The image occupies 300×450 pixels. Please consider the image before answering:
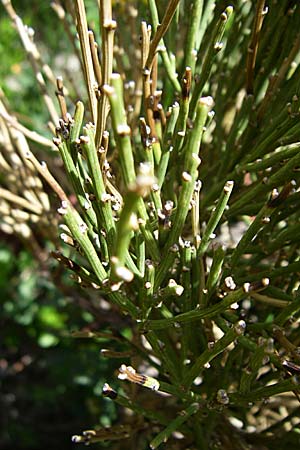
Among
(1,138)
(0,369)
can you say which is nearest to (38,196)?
(1,138)

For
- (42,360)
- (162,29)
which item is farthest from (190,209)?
(42,360)

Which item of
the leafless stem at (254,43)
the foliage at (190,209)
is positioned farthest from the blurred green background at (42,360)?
the leafless stem at (254,43)

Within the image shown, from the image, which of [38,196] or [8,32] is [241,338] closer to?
[38,196]

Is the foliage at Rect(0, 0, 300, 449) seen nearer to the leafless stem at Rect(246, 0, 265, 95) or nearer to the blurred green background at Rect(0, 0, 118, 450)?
the leafless stem at Rect(246, 0, 265, 95)

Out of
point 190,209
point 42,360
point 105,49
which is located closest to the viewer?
point 105,49

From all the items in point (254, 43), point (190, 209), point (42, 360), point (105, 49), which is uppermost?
point (254, 43)

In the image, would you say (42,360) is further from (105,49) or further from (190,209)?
(105,49)
